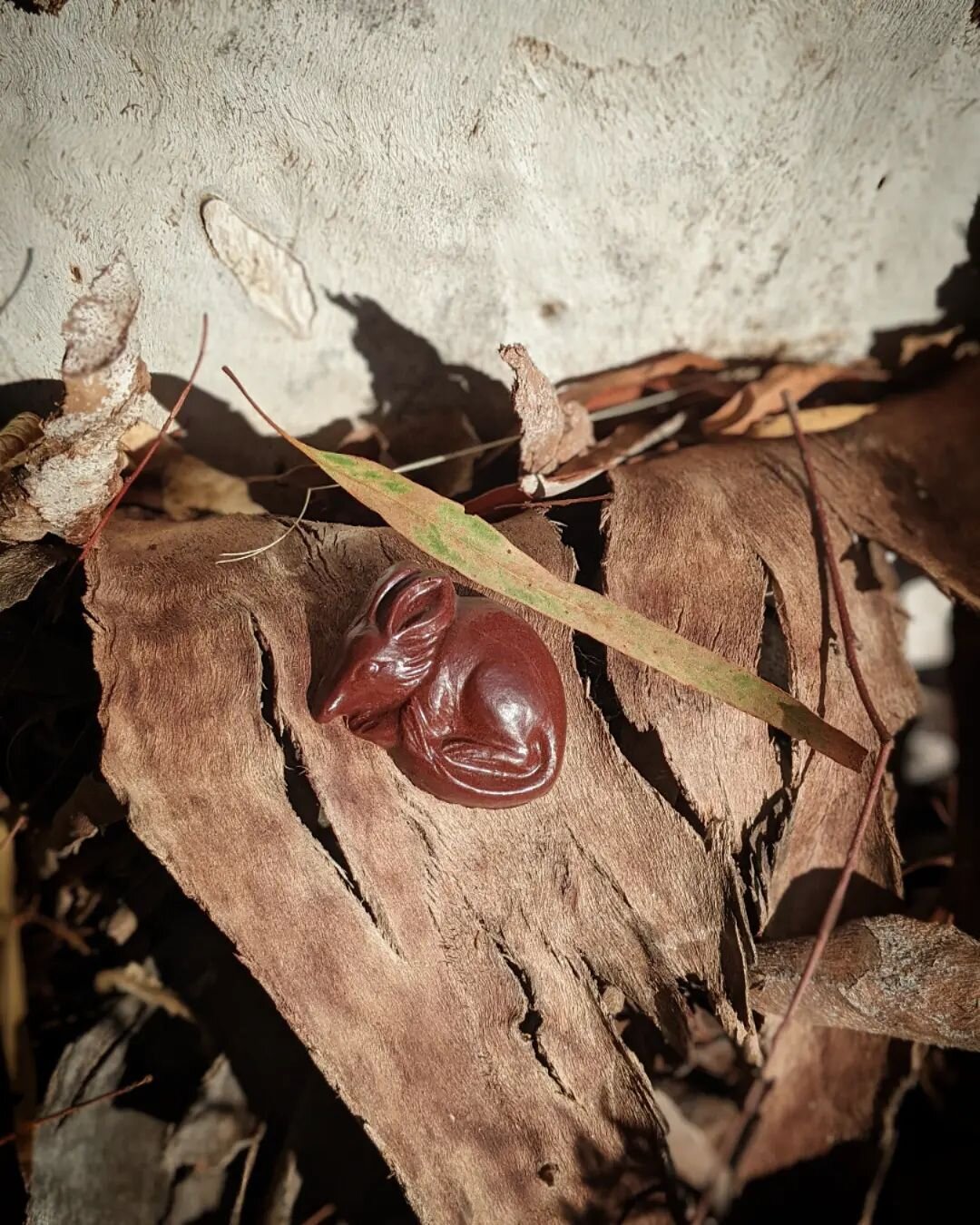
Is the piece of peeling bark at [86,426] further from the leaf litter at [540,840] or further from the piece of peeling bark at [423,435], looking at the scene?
the piece of peeling bark at [423,435]

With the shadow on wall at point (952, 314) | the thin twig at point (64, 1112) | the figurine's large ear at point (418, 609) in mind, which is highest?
the shadow on wall at point (952, 314)

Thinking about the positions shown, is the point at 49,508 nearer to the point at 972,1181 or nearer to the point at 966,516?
the point at 966,516

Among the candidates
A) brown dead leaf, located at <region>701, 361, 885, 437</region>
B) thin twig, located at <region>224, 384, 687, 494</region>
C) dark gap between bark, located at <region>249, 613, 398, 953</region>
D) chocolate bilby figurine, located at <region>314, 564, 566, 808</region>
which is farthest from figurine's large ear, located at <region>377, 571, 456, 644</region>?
→ brown dead leaf, located at <region>701, 361, 885, 437</region>

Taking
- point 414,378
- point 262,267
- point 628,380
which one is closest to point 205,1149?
point 414,378

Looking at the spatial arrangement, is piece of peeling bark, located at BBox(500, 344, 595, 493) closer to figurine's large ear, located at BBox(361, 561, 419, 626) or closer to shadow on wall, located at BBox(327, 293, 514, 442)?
shadow on wall, located at BBox(327, 293, 514, 442)

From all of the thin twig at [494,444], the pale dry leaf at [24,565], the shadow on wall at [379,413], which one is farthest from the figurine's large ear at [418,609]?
the pale dry leaf at [24,565]

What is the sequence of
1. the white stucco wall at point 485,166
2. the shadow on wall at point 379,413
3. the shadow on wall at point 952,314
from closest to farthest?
the white stucco wall at point 485,166 → the shadow on wall at point 379,413 → the shadow on wall at point 952,314

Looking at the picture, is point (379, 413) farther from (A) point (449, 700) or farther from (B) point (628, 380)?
(A) point (449, 700)
